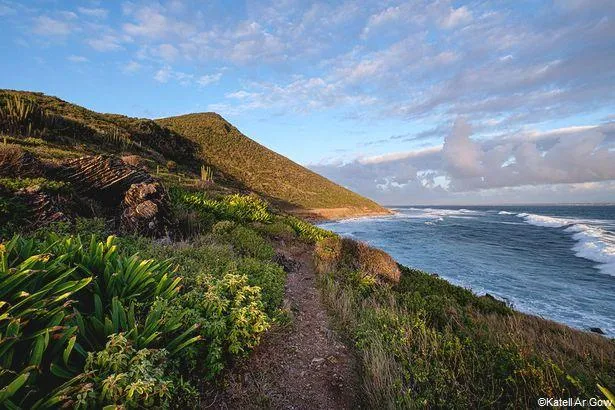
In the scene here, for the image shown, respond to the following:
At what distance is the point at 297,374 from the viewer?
3789 mm

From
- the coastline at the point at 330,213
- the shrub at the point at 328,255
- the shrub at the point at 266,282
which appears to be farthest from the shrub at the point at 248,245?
the coastline at the point at 330,213

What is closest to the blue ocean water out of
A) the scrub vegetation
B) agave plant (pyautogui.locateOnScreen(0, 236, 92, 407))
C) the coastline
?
the scrub vegetation

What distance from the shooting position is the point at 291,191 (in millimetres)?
59969

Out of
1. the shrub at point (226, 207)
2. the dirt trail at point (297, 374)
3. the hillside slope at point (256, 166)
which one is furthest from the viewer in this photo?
the hillside slope at point (256, 166)

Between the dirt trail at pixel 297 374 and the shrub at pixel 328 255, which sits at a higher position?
the shrub at pixel 328 255

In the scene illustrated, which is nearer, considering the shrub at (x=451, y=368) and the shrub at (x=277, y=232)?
the shrub at (x=451, y=368)

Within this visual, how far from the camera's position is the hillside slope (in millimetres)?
56122

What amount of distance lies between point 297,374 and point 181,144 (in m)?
47.0

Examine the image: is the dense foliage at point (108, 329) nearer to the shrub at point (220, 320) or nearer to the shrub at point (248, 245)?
the shrub at point (220, 320)

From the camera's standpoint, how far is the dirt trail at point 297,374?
3.23m

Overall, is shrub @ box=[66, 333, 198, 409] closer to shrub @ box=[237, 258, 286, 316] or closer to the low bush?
the low bush

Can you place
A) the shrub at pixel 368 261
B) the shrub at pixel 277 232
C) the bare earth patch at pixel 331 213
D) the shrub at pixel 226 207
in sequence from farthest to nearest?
1. the bare earth patch at pixel 331 213
2. the shrub at pixel 277 232
3. the shrub at pixel 226 207
4. the shrub at pixel 368 261

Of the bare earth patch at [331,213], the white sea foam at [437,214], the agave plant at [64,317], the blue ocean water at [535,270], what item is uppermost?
the agave plant at [64,317]

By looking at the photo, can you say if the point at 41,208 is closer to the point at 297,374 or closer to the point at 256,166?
the point at 297,374
